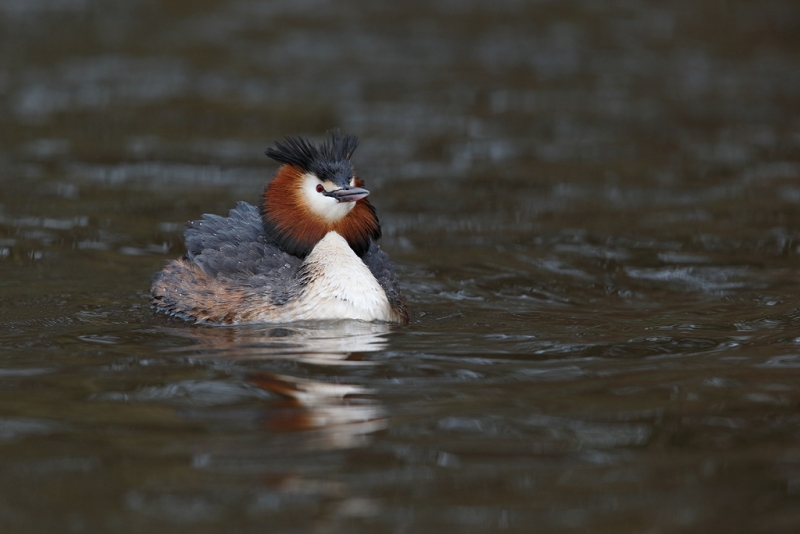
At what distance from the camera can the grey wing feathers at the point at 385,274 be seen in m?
9.01

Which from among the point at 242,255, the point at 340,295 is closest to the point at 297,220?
the point at 242,255

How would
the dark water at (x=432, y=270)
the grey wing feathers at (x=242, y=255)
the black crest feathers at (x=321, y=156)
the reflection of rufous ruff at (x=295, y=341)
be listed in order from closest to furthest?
the dark water at (x=432, y=270), the reflection of rufous ruff at (x=295, y=341), the black crest feathers at (x=321, y=156), the grey wing feathers at (x=242, y=255)

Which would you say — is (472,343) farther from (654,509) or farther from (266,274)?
(654,509)

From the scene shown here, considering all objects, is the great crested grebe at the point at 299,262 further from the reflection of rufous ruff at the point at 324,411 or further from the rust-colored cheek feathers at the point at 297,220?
the reflection of rufous ruff at the point at 324,411

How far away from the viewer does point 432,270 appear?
1088 centimetres

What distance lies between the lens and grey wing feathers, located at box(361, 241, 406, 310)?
9.01 metres

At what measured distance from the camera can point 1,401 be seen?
271 inches

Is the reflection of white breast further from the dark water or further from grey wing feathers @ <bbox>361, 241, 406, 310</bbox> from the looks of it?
the dark water

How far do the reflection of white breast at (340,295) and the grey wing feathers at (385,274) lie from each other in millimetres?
169

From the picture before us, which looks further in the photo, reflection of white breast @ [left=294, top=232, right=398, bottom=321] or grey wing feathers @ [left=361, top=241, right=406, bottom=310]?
grey wing feathers @ [left=361, top=241, right=406, bottom=310]

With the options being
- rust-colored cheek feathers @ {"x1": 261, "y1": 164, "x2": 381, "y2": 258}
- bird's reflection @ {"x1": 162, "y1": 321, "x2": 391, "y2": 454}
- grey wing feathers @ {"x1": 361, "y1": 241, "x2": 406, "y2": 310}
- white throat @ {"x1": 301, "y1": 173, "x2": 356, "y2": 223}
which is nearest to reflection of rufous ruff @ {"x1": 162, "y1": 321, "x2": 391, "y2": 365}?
bird's reflection @ {"x1": 162, "y1": 321, "x2": 391, "y2": 454}

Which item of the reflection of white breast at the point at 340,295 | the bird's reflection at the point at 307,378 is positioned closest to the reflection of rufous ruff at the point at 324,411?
the bird's reflection at the point at 307,378

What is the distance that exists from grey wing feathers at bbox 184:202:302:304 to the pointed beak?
63cm

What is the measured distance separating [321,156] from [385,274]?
1012 mm
